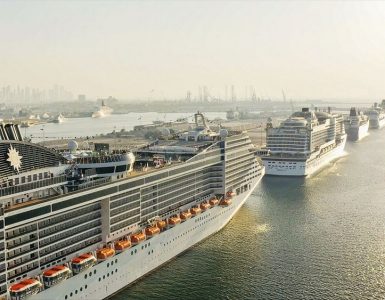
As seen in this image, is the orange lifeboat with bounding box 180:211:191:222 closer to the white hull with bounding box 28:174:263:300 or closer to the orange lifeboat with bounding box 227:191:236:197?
the white hull with bounding box 28:174:263:300

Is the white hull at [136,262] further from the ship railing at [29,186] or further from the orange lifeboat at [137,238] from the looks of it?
the ship railing at [29,186]

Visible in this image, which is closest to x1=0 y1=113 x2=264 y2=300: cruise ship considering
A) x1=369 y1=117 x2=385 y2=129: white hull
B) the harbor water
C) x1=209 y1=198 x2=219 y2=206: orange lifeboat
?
x1=209 y1=198 x2=219 y2=206: orange lifeboat

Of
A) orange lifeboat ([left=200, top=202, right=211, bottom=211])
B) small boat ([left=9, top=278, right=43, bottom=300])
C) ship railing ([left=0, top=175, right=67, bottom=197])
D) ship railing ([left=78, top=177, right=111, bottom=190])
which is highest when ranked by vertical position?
ship railing ([left=0, top=175, right=67, bottom=197])

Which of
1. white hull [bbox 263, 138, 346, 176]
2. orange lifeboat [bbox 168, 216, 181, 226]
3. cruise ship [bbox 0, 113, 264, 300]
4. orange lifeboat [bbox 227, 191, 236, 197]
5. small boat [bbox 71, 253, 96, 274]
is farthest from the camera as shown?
white hull [bbox 263, 138, 346, 176]

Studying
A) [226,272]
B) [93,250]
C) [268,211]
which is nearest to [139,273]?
[93,250]

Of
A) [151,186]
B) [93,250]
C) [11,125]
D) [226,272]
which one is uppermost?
[11,125]

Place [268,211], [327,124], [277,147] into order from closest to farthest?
[268,211], [277,147], [327,124]

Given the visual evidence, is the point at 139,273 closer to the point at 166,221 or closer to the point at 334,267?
the point at 166,221
